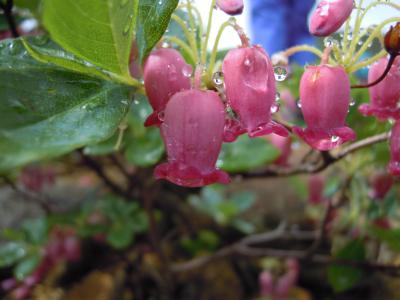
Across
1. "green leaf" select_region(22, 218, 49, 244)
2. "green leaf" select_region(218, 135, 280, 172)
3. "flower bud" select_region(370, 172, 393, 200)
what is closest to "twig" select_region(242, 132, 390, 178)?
"green leaf" select_region(218, 135, 280, 172)

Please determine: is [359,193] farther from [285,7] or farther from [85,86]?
[285,7]

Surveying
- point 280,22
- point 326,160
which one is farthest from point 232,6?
point 280,22

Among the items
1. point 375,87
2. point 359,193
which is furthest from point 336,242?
point 375,87

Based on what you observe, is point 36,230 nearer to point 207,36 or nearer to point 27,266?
point 27,266

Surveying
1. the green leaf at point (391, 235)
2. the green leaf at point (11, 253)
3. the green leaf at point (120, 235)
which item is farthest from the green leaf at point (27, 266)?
the green leaf at point (391, 235)

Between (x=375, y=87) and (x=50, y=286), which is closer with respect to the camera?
(x=375, y=87)

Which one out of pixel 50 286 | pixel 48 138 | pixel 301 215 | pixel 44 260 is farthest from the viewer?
pixel 301 215
